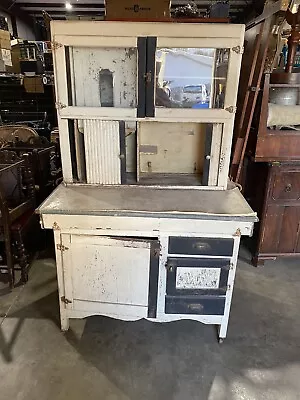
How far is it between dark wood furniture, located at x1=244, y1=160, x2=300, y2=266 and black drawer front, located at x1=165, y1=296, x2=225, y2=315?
94 cm

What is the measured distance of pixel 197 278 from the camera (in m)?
1.63

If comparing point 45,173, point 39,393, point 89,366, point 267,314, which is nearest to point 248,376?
point 267,314

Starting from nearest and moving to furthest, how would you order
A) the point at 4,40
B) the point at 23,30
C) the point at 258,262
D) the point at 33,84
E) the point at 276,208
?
the point at 276,208
the point at 258,262
the point at 4,40
the point at 33,84
the point at 23,30

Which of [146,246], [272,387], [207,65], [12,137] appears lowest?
[272,387]

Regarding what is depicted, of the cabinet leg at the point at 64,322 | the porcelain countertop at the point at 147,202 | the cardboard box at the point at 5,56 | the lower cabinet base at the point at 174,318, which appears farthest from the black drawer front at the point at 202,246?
the cardboard box at the point at 5,56

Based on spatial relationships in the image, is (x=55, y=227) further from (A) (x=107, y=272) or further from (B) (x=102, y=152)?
(B) (x=102, y=152)

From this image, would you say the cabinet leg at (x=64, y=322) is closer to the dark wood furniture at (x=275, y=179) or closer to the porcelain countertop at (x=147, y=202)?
the porcelain countertop at (x=147, y=202)

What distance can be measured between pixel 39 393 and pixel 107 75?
1616 mm

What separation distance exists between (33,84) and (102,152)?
3795 mm

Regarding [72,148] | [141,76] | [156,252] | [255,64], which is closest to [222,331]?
[156,252]

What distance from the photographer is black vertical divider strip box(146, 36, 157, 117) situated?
5.20 ft

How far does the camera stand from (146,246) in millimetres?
1581

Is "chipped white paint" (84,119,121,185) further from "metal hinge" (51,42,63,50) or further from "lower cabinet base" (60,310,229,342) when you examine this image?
"lower cabinet base" (60,310,229,342)

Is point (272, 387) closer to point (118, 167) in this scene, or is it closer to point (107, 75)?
point (118, 167)
